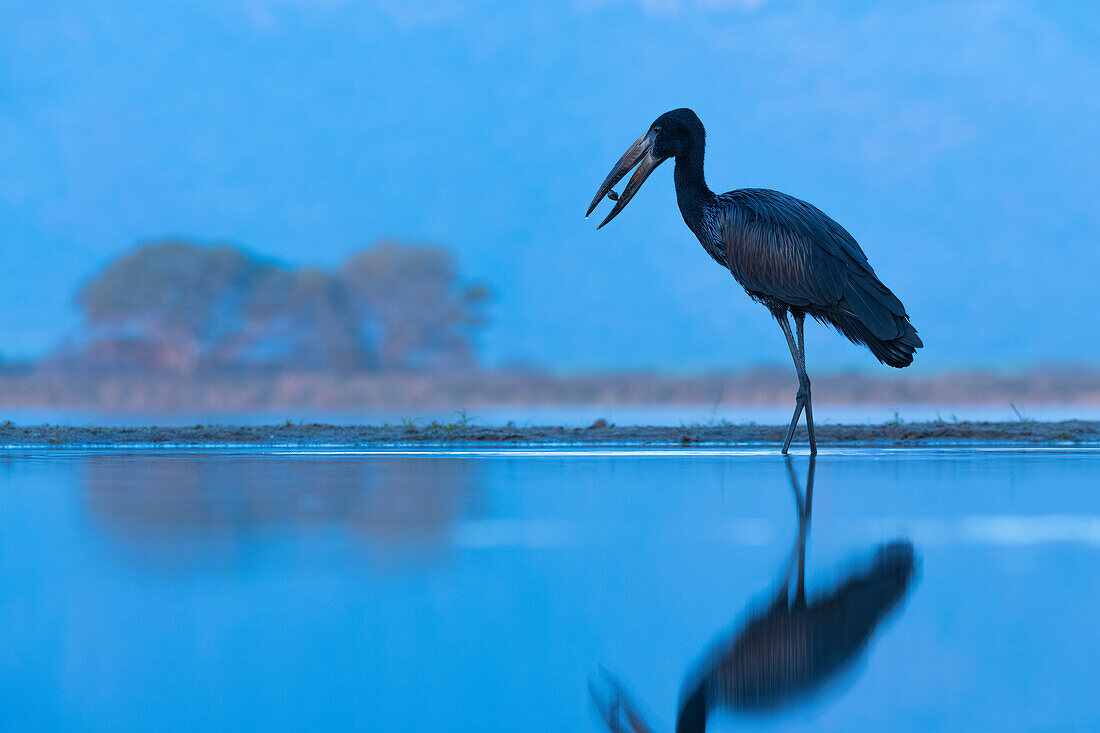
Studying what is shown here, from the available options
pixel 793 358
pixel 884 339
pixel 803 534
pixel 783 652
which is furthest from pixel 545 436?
pixel 783 652

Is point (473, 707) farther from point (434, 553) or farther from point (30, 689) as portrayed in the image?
point (434, 553)

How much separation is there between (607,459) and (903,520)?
7.91 feet

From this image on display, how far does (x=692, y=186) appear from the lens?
6.32 m

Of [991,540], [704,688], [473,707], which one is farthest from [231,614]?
[991,540]

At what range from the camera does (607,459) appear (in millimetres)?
4926

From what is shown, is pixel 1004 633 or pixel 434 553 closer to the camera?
pixel 1004 633

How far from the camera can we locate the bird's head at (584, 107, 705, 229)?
6.54 m

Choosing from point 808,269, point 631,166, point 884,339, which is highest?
point 631,166

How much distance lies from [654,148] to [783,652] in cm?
576

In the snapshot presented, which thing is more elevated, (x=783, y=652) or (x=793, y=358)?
(x=793, y=358)

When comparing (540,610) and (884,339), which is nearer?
(540,610)

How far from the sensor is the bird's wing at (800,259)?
5.44 metres

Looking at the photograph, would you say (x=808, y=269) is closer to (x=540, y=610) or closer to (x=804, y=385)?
(x=804, y=385)

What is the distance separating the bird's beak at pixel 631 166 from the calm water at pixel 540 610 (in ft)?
13.0
